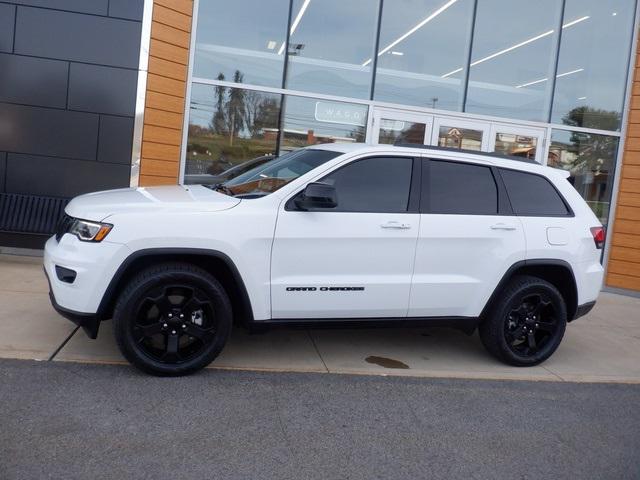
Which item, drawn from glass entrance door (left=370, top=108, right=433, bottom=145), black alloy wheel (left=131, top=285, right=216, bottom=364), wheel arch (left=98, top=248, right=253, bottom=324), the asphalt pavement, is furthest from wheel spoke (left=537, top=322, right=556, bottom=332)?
glass entrance door (left=370, top=108, right=433, bottom=145)

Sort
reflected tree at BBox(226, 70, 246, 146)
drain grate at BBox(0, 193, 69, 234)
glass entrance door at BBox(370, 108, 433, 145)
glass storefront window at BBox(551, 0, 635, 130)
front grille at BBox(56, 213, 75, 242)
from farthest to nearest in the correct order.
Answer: glass storefront window at BBox(551, 0, 635, 130), glass entrance door at BBox(370, 108, 433, 145), reflected tree at BBox(226, 70, 246, 146), drain grate at BBox(0, 193, 69, 234), front grille at BBox(56, 213, 75, 242)

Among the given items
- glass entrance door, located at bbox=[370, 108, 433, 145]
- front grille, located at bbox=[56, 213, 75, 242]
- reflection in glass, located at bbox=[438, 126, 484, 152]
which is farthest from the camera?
reflection in glass, located at bbox=[438, 126, 484, 152]

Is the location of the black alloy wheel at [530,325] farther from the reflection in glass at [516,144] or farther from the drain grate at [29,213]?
the drain grate at [29,213]

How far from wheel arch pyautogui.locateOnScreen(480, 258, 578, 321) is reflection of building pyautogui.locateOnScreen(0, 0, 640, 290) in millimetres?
4702

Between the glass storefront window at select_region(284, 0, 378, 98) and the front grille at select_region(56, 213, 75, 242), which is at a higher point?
the glass storefront window at select_region(284, 0, 378, 98)

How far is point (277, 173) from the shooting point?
17.0ft

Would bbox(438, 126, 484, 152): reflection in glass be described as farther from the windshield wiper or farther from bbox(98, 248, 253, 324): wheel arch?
bbox(98, 248, 253, 324): wheel arch

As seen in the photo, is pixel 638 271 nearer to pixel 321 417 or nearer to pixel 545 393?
pixel 545 393

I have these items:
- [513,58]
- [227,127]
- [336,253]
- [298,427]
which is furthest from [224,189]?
[513,58]

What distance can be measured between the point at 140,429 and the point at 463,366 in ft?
9.43

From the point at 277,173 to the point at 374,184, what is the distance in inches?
31.3

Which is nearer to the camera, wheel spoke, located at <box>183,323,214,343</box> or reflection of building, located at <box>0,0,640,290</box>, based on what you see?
wheel spoke, located at <box>183,323,214,343</box>

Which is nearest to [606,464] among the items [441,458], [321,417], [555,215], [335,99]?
[441,458]

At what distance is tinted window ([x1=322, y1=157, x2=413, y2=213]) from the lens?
493cm
